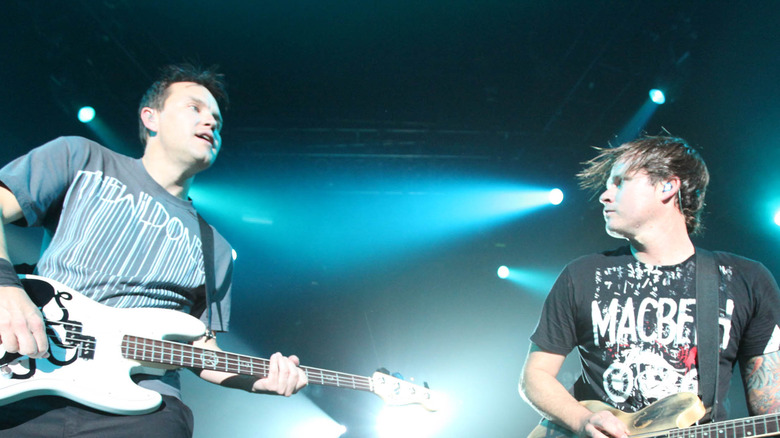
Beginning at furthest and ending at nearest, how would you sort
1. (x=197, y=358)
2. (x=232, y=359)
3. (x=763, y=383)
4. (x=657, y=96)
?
(x=657, y=96) → (x=763, y=383) → (x=232, y=359) → (x=197, y=358)

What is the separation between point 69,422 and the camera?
1900 mm

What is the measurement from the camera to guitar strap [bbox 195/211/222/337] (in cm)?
273

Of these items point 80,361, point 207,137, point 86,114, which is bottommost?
point 80,361

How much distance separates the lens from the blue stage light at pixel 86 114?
588cm

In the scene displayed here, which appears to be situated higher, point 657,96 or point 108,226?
point 657,96

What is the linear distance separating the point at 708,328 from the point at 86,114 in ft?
20.9

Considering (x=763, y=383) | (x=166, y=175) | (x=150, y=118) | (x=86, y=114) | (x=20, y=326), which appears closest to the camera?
(x=20, y=326)

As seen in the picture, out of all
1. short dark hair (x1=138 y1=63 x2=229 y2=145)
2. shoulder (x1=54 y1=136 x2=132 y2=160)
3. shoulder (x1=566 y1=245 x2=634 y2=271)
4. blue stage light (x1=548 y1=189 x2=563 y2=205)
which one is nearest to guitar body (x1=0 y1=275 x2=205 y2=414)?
shoulder (x1=54 y1=136 x2=132 y2=160)

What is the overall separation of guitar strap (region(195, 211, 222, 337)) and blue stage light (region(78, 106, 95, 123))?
4079mm

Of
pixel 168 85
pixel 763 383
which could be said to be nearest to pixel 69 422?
pixel 168 85

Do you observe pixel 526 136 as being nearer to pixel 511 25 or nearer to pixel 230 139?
pixel 511 25

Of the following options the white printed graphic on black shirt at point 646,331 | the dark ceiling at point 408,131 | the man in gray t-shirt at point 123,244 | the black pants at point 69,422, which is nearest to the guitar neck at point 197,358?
the man in gray t-shirt at point 123,244

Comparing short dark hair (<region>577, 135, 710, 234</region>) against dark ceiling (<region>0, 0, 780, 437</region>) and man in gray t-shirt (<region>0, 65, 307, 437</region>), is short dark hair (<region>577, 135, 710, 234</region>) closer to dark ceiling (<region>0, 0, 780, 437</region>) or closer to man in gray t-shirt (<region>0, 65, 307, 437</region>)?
man in gray t-shirt (<region>0, 65, 307, 437</region>)

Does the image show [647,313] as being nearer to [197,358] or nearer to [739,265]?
[739,265]
